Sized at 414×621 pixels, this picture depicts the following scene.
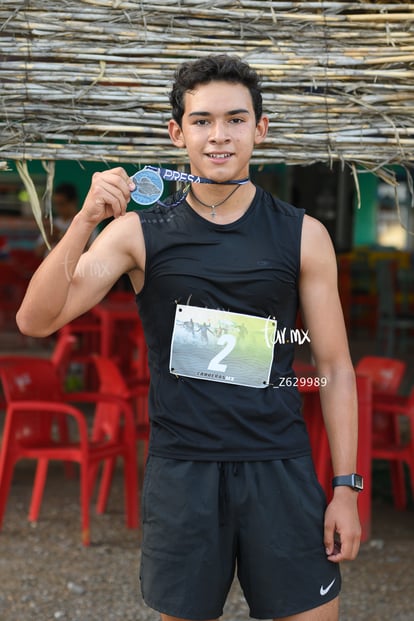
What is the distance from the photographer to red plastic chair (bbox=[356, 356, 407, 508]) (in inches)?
214

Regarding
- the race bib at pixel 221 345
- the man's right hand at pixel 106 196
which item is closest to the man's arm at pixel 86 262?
the man's right hand at pixel 106 196

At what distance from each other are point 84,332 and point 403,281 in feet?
16.1

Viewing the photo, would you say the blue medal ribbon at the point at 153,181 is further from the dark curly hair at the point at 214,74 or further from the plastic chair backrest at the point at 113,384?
the plastic chair backrest at the point at 113,384

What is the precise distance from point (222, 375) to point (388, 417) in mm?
3347

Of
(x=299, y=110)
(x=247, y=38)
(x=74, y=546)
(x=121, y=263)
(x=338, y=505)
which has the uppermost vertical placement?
(x=247, y=38)

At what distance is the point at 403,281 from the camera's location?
11633mm

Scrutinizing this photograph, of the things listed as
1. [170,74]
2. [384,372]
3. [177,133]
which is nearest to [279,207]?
[177,133]

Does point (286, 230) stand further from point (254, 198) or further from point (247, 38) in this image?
point (247, 38)

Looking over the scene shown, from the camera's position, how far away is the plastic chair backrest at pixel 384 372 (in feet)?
18.1

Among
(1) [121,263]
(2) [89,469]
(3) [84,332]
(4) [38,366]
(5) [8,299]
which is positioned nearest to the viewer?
(1) [121,263]

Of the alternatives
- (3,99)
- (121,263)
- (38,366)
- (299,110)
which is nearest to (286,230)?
(121,263)

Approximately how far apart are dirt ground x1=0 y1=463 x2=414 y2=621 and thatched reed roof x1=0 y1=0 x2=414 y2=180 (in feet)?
6.47

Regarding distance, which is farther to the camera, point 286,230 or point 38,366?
point 38,366

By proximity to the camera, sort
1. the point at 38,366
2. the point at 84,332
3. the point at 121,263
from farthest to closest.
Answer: the point at 84,332
the point at 38,366
the point at 121,263
